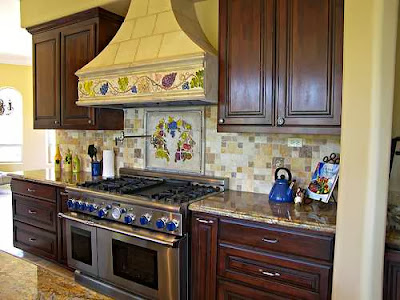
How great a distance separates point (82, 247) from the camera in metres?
2.71

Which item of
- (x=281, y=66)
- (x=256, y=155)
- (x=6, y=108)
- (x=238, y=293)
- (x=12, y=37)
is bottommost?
(x=238, y=293)

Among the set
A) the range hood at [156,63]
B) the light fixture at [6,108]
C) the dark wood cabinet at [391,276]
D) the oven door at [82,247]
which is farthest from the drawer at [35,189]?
the light fixture at [6,108]

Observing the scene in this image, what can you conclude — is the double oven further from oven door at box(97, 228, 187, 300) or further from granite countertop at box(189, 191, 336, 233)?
granite countertop at box(189, 191, 336, 233)

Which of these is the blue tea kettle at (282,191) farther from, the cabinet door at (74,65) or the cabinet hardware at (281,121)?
the cabinet door at (74,65)

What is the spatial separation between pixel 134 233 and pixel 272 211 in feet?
3.16

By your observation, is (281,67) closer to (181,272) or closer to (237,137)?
(237,137)

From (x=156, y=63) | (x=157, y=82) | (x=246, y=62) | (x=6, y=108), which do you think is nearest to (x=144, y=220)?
(x=157, y=82)

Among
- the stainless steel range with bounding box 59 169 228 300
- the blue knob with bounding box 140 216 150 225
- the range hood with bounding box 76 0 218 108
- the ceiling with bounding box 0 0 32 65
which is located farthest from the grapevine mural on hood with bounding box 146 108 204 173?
the ceiling with bounding box 0 0 32 65

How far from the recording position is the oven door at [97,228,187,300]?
2.15 meters

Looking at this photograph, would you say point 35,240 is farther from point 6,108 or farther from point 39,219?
point 6,108

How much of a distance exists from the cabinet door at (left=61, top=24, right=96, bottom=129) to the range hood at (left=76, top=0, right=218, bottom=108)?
0.32 meters

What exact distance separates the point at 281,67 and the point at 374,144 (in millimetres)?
820

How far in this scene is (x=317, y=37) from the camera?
196 centimetres

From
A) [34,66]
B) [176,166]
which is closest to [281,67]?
[176,166]
